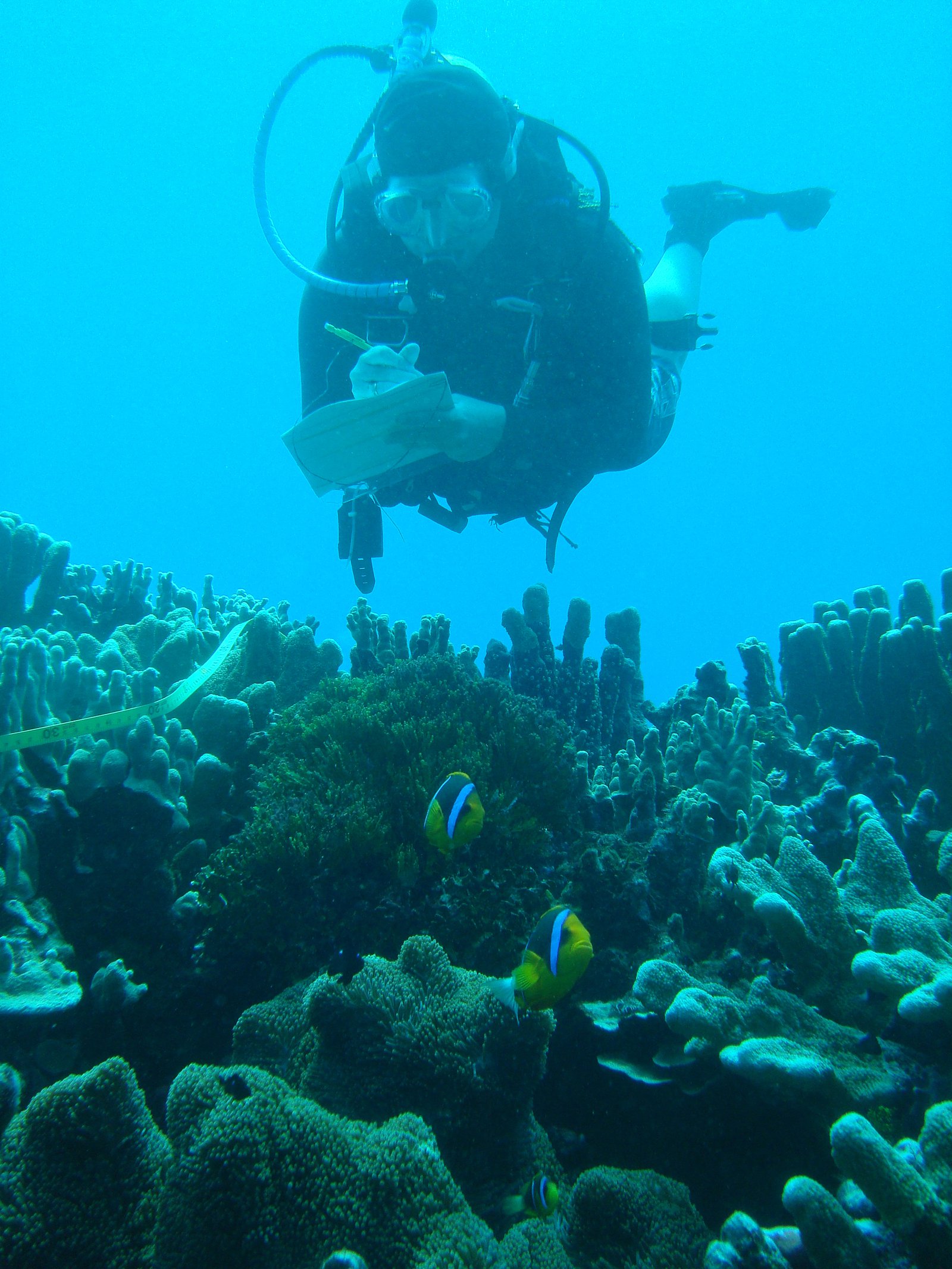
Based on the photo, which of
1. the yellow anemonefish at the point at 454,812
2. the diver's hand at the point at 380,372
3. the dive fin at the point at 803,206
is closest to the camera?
the yellow anemonefish at the point at 454,812

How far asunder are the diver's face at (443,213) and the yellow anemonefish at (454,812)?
183 inches

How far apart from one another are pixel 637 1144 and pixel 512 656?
3309mm

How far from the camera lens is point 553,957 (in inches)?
71.2

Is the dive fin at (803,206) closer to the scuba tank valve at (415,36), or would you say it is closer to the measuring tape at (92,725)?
the scuba tank valve at (415,36)

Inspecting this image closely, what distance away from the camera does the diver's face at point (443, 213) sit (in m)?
4.90

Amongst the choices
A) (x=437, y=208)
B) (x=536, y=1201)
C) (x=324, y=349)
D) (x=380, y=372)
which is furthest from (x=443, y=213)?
(x=536, y=1201)

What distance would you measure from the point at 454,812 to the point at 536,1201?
1.17m

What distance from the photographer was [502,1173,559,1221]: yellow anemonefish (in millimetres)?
1944

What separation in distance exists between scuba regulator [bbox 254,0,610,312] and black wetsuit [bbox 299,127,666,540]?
0.14 m

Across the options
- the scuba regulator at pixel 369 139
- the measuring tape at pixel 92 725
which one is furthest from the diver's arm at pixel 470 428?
the measuring tape at pixel 92 725

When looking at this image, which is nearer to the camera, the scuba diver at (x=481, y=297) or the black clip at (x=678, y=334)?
the scuba diver at (x=481, y=297)

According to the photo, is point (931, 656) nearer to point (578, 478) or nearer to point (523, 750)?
point (523, 750)

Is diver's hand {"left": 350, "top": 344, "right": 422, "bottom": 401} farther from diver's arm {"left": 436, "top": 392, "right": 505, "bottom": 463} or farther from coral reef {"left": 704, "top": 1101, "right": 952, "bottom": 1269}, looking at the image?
coral reef {"left": 704, "top": 1101, "right": 952, "bottom": 1269}

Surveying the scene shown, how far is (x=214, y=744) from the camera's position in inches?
137
